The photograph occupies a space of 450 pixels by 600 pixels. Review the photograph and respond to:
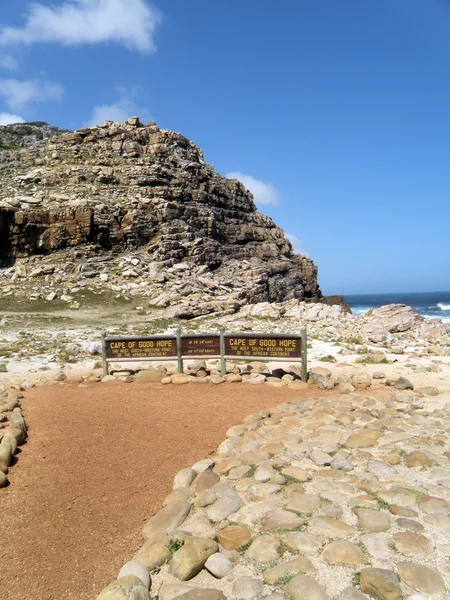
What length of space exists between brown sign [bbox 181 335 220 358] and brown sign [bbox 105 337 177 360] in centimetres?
33

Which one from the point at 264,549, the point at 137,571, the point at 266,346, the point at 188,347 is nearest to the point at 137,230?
the point at 188,347

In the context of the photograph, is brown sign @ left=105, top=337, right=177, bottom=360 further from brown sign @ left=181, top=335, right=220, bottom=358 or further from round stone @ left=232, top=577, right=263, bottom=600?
round stone @ left=232, top=577, right=263, bottom=600

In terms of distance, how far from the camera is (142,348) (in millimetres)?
11930

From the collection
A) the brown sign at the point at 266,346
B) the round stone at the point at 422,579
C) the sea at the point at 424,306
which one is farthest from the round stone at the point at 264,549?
the sea at the point at 424,306

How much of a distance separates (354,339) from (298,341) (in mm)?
8302

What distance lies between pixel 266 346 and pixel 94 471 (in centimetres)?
608

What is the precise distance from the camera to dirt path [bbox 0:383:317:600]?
397 cm

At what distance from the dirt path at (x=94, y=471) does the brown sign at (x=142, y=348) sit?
152 cm

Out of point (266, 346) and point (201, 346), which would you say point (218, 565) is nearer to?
point (266, 346)

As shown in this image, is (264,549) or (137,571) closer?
(137,571)

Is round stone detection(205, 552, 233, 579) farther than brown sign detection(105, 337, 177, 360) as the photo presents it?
No

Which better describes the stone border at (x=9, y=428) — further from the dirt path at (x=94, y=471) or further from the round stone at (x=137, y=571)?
the round stone at (x=137, y=571)

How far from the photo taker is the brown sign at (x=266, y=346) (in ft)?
35.6

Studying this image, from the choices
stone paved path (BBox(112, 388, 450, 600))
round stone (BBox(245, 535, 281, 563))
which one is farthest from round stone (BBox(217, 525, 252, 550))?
round stone (BBox(245, 535, 281, 563))
